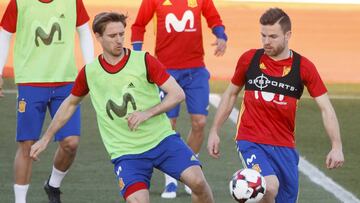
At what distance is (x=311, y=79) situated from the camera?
1055 cm

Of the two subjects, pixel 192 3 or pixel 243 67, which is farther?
pixel 192 3

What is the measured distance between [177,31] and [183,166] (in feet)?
13.3

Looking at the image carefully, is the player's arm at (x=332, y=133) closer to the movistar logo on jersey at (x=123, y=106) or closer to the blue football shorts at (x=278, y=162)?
the blue football shorts at (x=278, y=162)

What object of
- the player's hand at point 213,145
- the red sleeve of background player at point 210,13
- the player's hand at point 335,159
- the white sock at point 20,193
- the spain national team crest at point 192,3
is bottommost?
the white sock at point 20,193

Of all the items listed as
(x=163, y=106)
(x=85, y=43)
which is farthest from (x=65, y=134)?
(x=163, y=106)

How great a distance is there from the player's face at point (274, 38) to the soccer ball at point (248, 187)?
3.52 ft

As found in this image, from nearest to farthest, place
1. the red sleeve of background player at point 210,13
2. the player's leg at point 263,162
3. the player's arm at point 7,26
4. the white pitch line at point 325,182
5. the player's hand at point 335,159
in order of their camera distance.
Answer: the player's hand at point 335,159 < the player's leg at point 263,162 < the player's arm at point 7,26 < the white pitch line at point 325,182 < the red sleeve of background player at point 210,13

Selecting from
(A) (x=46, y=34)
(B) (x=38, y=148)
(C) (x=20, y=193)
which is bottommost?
(C) (x=20, y=193)

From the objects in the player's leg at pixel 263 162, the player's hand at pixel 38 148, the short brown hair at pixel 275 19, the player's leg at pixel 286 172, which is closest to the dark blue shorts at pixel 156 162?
the player's leg at pixel 263 162

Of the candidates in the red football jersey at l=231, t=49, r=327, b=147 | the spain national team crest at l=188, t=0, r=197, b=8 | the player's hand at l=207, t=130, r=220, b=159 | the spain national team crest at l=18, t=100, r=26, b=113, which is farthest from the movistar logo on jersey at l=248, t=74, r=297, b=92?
the spain national team crest at l=188, t=0, r=197, b=8

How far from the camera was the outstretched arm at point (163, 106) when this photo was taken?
1025 cm

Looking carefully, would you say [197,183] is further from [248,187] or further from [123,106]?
[123,106]

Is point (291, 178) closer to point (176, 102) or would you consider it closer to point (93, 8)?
point (176, 102)

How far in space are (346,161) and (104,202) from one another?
4081 millimetres
